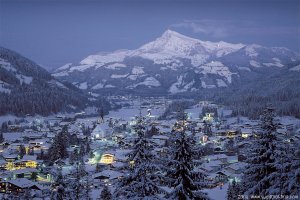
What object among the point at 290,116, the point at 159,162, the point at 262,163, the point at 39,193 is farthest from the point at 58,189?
the point at 290,116

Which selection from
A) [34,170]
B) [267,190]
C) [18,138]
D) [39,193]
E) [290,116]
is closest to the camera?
[267,190]

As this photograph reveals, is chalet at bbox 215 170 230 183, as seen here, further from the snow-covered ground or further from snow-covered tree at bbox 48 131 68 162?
snow-covered tree at bbox 48 131 68 162

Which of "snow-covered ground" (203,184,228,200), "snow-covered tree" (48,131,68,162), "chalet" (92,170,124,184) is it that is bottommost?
"snow-covered ground" (203,184,228,200)

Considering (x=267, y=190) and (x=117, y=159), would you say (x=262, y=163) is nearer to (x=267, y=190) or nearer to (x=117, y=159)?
(x=267, y=190)

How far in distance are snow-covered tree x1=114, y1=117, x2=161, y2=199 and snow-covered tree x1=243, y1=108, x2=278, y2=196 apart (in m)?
5.56

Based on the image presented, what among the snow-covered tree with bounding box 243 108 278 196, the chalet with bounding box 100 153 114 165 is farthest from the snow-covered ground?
the snow-covered tree with bounding box 243 108 278 196

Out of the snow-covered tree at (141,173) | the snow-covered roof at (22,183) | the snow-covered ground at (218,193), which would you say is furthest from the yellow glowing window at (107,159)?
the snow-covered tree at (141,173)

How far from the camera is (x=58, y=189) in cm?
3019

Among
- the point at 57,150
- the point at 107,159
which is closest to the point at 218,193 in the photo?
the point at 107,159

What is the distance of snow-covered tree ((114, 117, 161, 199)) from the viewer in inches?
744

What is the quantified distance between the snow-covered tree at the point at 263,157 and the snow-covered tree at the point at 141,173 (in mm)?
5561

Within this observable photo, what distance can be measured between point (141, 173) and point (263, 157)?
7.10 metres

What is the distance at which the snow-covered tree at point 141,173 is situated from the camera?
18.9 m

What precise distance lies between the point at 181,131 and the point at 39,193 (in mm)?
54359
